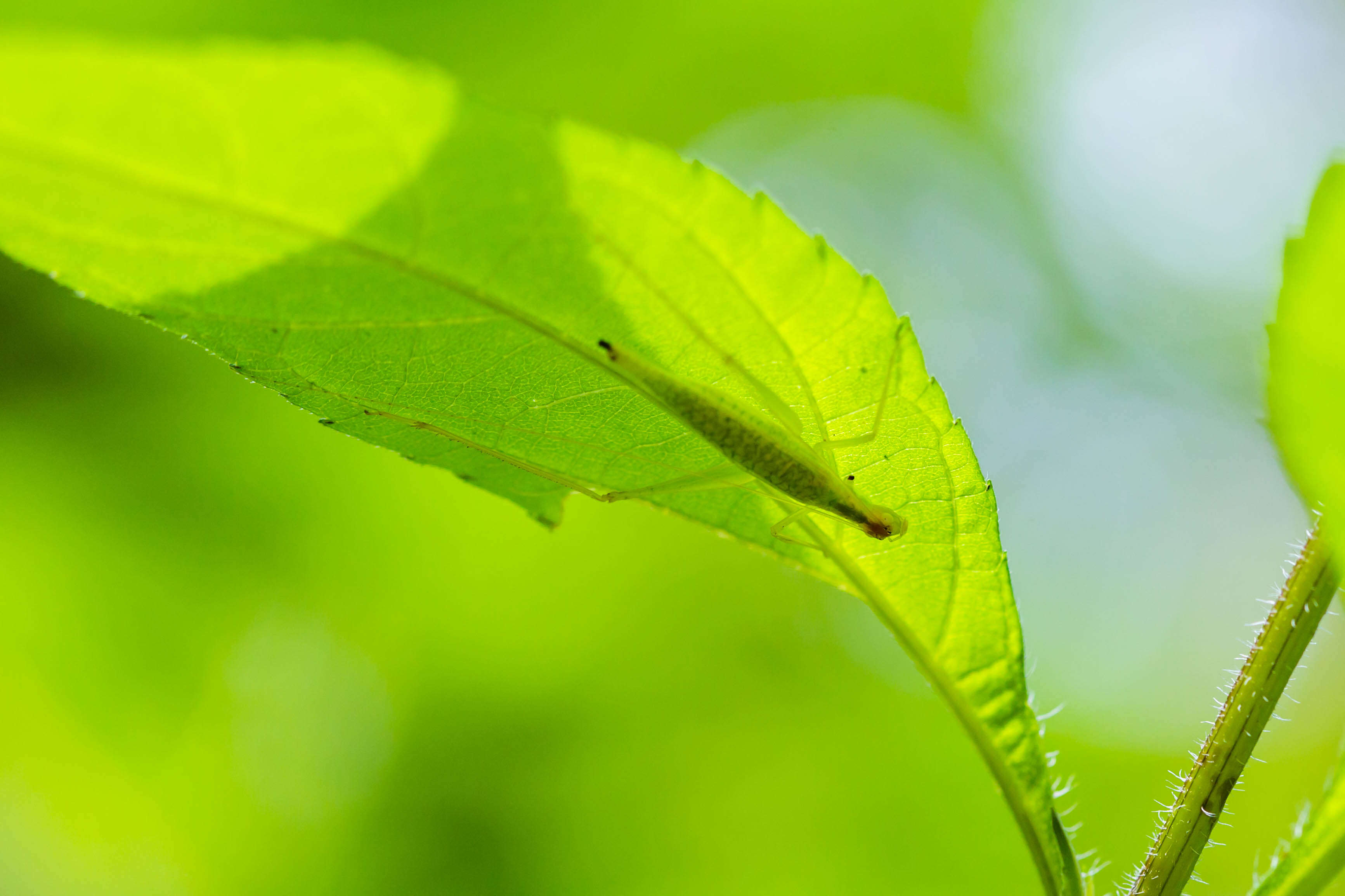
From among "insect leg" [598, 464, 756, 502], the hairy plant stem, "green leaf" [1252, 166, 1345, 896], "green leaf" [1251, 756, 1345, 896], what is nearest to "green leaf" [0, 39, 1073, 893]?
"insect leg" [598, 464, 756, 502]

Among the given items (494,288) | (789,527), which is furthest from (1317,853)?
(494,288)

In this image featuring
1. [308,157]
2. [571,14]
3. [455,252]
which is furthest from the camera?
[571,14]

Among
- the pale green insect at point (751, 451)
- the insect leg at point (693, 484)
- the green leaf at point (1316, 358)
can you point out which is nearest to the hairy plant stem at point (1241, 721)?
the green leaf at point (1316, 358)

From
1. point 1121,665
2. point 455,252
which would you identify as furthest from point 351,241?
point 1121,665

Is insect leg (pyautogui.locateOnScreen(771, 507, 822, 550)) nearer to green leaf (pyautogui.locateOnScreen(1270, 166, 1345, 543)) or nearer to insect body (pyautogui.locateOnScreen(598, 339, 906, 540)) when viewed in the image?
insect body (pyautogui.locateOnScreen(598, 339, 906, 540))

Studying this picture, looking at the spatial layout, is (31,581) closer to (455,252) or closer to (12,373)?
(12,373)

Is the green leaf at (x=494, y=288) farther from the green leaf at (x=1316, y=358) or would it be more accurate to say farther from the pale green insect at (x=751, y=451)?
the green leaf at (x=1316, y=358)

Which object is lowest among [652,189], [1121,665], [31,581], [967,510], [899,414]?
[31,581]
